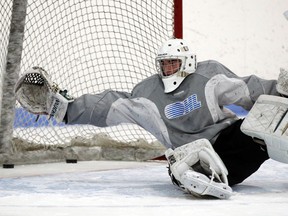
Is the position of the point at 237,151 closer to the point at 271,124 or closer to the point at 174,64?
the point at 271,124

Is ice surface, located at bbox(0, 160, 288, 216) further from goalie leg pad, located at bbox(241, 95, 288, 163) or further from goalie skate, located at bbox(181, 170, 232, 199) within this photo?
goalie leg pad, located at bbox(241, 95, 288, 163)

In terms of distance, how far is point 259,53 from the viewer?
26.7 feet

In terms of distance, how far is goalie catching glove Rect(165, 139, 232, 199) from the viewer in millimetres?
3354

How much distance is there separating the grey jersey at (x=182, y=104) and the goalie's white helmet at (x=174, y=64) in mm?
31

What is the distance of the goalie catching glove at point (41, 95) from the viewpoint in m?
3.88

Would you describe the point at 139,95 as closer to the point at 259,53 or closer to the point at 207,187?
the point at 207,187

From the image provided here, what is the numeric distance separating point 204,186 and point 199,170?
0.90ft

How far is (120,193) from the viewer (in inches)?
141

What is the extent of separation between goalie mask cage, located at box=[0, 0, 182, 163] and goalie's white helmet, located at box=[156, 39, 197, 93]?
148 cm

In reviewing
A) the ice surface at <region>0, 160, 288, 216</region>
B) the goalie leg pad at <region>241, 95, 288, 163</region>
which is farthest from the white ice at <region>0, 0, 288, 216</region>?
the goalie leg pad at <region>241, 95, 288, 163</region>

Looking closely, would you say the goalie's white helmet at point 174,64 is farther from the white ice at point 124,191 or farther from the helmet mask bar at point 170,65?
the white ice at point 124,191

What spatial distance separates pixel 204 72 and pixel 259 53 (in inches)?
179

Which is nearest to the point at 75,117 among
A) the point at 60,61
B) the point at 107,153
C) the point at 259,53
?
the point at 107,153

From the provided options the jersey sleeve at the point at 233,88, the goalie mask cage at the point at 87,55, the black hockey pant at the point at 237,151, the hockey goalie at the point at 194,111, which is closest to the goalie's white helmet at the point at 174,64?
the hockey goalie at the point at 194,111
